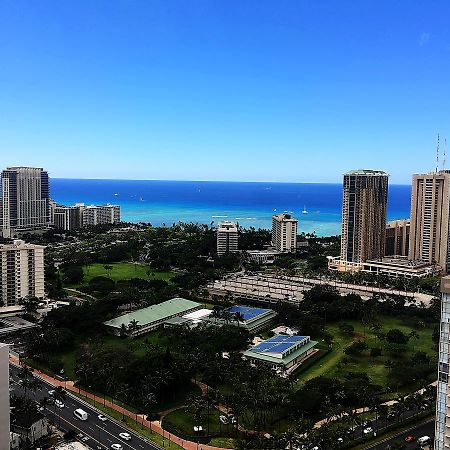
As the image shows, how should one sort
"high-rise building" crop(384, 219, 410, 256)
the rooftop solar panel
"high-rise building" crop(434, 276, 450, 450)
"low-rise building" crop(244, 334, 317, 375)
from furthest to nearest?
1. "high-rise building" crop(384, 219, 410, 256)
2. the rooftop solar panel
3. "low-rise building" crop(244, 334, 317, 375)
4. "high-rise building" crop(434, 276, 450, 450)

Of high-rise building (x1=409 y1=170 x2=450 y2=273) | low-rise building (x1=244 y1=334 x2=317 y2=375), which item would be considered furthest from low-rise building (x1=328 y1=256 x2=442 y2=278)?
low-rise building (x1=244 y1=334 x2=317 y2=375)

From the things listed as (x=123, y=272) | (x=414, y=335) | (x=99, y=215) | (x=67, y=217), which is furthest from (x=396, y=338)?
(x=99, y=215)

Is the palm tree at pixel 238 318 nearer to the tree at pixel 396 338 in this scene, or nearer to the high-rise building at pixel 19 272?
the tree at pixel 396 338

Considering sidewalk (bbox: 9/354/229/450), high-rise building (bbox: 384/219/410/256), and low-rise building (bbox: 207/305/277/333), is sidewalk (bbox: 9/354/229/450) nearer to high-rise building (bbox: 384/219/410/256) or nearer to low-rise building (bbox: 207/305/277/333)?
low-rise building (bbox: 207/305/277/333)

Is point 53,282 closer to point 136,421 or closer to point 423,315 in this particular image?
point 136,421

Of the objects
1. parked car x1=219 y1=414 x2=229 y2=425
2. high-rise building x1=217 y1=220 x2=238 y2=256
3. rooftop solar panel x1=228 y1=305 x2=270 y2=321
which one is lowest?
parked car x1=219 y1=414 x2=229 y2=425
